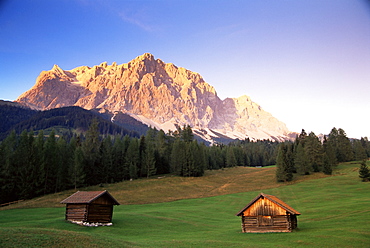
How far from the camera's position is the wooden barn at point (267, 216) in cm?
3247

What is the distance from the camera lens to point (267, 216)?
33.6 m

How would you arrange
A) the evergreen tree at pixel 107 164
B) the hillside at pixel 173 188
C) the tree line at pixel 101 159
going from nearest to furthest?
the hillside at pixel 173 188 < the tree line at pixel 101 159 < the evergreen tree at pixel 107 164

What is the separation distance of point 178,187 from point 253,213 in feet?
157

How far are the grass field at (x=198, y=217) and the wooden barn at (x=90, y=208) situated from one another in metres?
1.94

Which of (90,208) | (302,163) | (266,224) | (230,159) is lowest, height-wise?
(266,224)

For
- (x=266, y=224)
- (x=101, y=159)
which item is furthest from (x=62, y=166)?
(x=266, y=224)

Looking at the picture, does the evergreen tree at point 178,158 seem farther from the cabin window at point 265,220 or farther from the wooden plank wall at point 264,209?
the cabin window at point 265,220

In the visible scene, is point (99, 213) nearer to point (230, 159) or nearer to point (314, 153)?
point (314, 153)

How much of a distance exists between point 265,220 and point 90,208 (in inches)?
936

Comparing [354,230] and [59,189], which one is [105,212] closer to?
[354,230]

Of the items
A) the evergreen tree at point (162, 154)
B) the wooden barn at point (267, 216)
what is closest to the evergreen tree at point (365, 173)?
the wooden barn at point (267, 216)

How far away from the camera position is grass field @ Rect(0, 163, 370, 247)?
24.2 m

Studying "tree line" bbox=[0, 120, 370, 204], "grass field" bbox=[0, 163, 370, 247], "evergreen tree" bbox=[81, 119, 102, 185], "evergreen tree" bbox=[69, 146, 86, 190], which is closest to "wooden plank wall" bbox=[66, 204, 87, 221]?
"grass field" bbox=[0, 163, 370, 247]

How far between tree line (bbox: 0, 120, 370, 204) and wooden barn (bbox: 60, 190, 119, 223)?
→ 35572 mm
